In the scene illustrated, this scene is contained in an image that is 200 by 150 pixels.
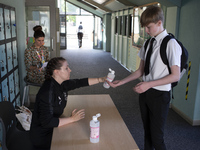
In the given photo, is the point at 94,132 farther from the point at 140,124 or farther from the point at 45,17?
the point at 45,17

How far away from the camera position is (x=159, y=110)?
1.87 metres

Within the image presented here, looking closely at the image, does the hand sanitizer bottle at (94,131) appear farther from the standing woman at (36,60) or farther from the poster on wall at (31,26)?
the poster on wall at (31,26)

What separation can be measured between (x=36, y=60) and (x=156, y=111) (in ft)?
8.03

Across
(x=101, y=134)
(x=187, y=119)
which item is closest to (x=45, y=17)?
(x=187, y=119)

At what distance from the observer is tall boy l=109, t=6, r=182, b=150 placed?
1.74 m

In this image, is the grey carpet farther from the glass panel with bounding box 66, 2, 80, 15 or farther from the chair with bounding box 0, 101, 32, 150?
the glass panel with bounding box 66, 2, 80, 15

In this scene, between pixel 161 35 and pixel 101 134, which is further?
pixel 161 35

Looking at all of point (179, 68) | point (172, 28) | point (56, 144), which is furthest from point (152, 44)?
point (172, 28)

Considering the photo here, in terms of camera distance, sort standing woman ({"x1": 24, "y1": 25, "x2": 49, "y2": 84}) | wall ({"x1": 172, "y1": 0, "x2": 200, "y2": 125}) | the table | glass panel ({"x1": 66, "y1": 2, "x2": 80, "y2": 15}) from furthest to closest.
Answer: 1. glass panel ({"x1": 66, "y1": 2, "x2": 80, "y2": 15})
2. standing woman ({"x1": 24, "y1": 25, "x2": 49, "y2": 84})
3. wall ({"x1": 172, "y1": 0, "x2": 200, "y2": 125})
4. the table

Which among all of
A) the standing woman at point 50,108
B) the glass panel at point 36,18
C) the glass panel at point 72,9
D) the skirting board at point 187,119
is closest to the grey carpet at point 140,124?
the skirting board at point 187,119

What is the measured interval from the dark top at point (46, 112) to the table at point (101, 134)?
11 cm

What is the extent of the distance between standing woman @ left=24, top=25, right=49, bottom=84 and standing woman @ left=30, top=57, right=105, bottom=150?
1.75m

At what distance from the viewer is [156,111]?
74.2 inches

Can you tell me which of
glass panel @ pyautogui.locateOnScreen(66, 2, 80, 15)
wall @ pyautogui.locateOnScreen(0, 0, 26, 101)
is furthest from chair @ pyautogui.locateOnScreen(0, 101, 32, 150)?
glass panel @ pyautogui.locateOnScreen(66, 2, 80, 15)
